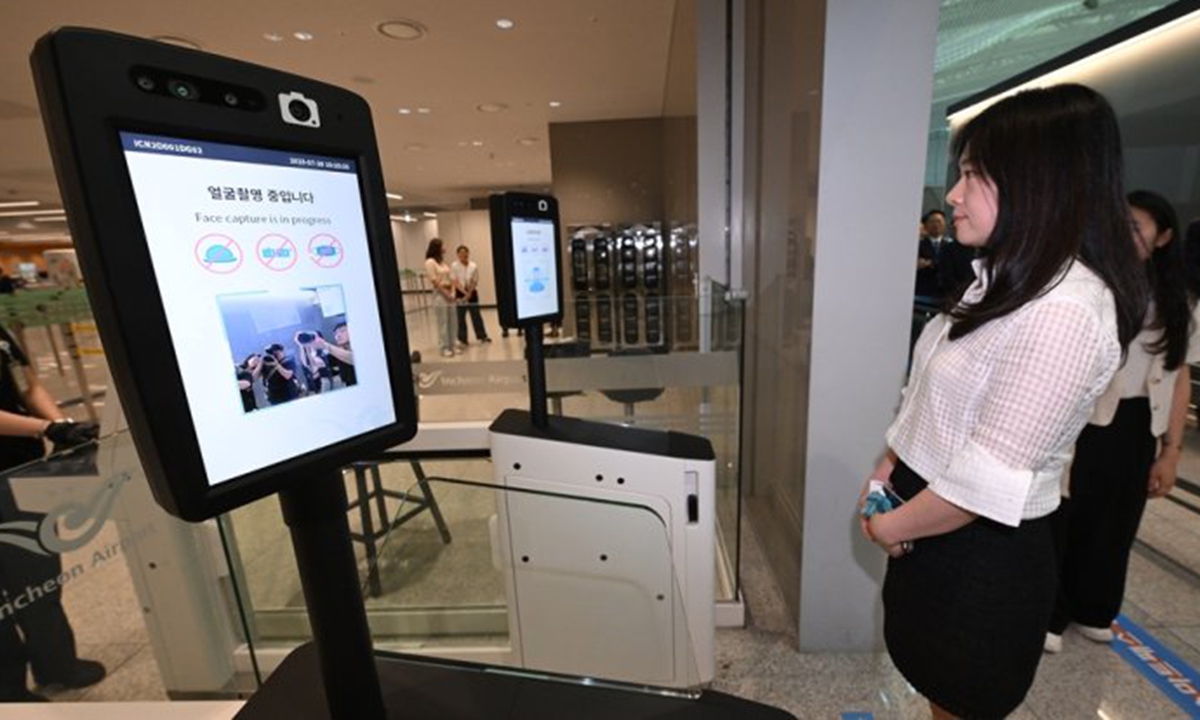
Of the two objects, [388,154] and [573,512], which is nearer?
[573,512]

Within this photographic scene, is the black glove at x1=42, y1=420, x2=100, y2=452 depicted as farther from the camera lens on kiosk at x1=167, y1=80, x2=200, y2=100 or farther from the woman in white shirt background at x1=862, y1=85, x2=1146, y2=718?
the woman in white shirt background at x1=862, y1=85, x2=1146, y2=718

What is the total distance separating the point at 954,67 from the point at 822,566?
3912 millimetres

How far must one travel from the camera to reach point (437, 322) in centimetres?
278

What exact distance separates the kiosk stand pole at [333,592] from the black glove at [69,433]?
1746mm

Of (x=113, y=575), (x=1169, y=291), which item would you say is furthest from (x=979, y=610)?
(x=113, y=575)

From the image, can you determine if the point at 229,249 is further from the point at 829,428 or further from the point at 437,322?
the point at 437,322

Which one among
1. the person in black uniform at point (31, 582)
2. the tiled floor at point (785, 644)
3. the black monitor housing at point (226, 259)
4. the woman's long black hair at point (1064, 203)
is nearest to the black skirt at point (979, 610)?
the woman's long black hair at point (1064, 203)

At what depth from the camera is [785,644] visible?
6.66 feet

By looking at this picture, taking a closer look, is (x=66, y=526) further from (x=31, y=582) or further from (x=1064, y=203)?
(x=1064, y=203)

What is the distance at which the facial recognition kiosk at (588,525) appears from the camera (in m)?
1.26

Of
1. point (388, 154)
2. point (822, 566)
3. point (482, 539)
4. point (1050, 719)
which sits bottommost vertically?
point (1050, 719)

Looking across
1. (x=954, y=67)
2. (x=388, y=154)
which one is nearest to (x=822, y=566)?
(x=954, y=67)

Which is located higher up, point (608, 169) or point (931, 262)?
point (608, 169)

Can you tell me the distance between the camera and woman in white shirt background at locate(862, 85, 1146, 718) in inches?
34.2
